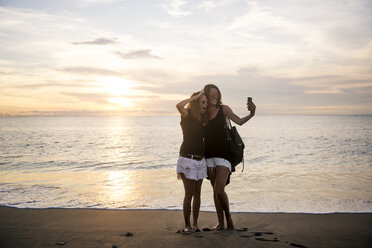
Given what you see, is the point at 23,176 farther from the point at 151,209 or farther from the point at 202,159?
the point at 202,159

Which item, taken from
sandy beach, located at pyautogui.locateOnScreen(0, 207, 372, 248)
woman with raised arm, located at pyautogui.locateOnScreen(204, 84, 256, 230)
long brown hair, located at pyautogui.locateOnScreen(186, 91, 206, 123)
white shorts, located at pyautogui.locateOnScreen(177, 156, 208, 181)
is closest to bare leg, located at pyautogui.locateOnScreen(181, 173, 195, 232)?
white shorts, located at pyautogui.locateOnScreen(177, 156, 208, 181)

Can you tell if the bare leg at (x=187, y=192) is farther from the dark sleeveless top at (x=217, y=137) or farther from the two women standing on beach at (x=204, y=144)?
the dark sleeveless top at (x=217, y=137)

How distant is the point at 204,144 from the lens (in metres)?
4.95

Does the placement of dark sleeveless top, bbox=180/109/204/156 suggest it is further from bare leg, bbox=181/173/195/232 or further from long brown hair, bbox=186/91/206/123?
bare leg, bbox=181/173/195/232

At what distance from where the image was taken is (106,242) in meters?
4.51

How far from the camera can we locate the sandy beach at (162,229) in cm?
445

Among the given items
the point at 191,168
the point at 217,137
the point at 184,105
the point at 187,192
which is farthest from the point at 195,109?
the point at 187,192

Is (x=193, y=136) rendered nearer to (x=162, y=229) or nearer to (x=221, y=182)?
(x=221, y=182)

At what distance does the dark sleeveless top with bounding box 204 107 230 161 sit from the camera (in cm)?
485

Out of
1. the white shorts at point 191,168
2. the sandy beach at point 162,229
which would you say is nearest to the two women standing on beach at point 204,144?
the white shorts at point 191,168

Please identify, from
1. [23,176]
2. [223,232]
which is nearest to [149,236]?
[223,232]

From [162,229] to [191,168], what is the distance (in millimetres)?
1396

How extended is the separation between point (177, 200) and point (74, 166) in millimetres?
8952

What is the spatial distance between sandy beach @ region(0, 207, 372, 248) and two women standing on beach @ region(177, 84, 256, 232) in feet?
1.91
